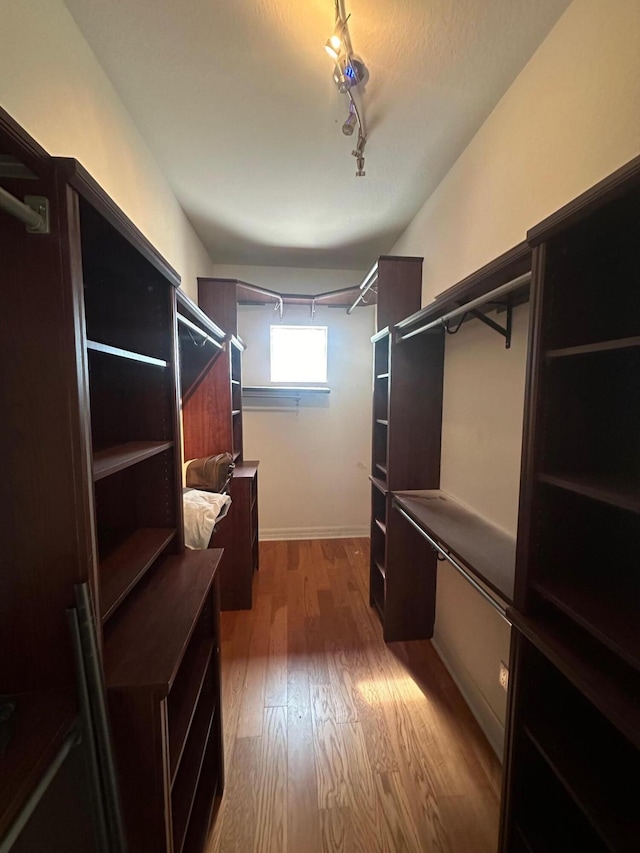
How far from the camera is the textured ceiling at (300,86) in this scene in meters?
1.10

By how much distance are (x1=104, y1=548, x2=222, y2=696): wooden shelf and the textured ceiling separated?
183cm

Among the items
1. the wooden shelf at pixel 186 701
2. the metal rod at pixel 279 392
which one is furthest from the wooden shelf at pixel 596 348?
the metal rod at pixel 279 392

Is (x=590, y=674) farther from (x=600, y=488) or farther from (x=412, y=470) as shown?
(x=412, y=470)

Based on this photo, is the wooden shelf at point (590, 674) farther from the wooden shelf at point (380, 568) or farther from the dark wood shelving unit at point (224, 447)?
the dark wood shelving unit at point (224, 447)

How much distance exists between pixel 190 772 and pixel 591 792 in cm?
113

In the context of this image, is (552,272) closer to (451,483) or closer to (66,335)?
(66,335)

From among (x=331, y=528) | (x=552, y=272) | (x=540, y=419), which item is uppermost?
(x=552, y=272)

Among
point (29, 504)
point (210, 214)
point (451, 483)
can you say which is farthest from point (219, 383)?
point (29, 504)

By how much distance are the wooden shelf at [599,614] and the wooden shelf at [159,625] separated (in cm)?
93

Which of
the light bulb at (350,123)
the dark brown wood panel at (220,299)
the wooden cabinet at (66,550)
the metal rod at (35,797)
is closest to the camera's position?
the metal rod at (35,797)

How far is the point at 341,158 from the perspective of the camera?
1766mm

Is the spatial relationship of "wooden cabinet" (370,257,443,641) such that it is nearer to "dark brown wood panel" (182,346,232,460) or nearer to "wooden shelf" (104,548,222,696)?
"dark brown wood panel" (182,346,232,460)

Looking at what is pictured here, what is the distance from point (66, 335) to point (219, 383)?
1848 mm

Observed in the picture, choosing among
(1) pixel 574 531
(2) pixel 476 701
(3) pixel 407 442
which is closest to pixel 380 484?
(3) pixel 407 442
